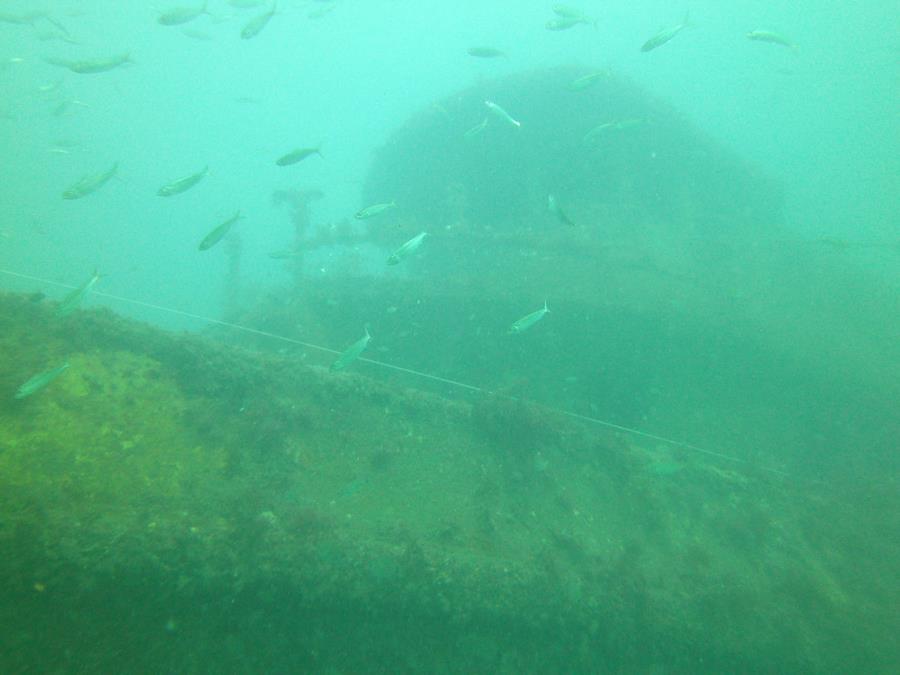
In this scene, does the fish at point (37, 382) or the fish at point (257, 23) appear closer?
the fish at point (37, 382)

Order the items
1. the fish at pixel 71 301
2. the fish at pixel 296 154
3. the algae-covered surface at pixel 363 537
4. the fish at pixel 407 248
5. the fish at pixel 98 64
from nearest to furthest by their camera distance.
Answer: the algae-covered surface at pixel 363 537
the fish at pixel 71 301
the fish at pixel 407 248
the fish at pixel 296 154
the fish at pixel 98 64

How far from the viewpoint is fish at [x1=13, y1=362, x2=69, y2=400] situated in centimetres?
317

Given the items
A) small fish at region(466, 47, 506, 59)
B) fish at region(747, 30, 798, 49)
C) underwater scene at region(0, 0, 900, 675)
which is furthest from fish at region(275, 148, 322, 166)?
fish at region(747, 30, 798, 49)

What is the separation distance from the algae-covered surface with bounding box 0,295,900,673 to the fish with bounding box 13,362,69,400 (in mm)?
134

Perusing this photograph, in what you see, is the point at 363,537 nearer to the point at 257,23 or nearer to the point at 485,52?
the point at 257,23

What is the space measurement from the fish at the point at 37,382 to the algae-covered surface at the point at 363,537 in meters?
0.13

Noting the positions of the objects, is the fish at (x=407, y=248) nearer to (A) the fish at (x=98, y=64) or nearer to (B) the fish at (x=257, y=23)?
(B) the fish at (x=257, y=23)

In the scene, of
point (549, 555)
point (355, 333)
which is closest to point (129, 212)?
point (355, 333)

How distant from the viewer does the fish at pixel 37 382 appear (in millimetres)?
3174

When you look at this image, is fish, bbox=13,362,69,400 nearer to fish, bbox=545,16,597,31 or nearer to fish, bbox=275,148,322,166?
fish, bbox=275,148,322,166

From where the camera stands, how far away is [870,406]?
908cm

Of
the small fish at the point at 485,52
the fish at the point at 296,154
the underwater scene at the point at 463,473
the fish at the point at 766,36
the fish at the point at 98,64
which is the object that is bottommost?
the underwater scene at the point at 463,473

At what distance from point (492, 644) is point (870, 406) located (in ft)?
34.7

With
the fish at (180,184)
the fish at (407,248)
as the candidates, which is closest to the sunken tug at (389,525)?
the fish at (407,248)
